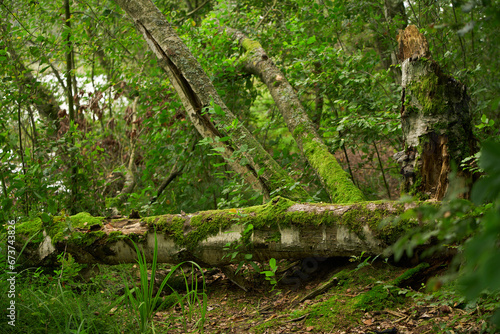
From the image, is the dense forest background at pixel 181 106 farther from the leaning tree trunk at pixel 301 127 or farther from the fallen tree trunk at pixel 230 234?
the fallen tree trunk at pixel 230 234

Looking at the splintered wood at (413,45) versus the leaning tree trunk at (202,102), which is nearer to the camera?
the splintered wood at (413,45)

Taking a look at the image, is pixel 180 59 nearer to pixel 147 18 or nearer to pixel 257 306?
pixel 147 18

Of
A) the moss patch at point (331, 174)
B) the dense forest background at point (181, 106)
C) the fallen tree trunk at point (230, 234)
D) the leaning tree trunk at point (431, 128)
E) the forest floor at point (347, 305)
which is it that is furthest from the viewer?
the dense forest background at point (181, 106)

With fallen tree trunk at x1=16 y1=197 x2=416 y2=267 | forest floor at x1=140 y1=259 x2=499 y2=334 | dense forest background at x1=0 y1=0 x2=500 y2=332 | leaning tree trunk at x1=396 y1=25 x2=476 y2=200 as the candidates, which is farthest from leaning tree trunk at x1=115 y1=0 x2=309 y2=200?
leaning tree trunk at x1=396 y1=25 x2=476 y2=200

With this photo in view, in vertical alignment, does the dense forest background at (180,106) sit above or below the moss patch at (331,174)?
above

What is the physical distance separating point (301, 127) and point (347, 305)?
8.01 feet

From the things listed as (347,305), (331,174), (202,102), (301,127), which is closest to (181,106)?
(202,102)

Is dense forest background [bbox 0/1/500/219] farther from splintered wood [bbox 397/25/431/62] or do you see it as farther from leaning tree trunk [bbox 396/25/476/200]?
splintered wood [bbox 397/25/431/62]

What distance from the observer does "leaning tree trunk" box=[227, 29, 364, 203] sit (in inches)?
148

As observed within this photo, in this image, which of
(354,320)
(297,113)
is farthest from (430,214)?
(297,113)

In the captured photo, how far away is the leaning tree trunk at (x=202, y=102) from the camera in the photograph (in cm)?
367

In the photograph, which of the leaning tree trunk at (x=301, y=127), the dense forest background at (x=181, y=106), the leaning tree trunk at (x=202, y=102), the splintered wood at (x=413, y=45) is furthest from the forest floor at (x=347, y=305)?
the splintered wood at (x=413, y=45)

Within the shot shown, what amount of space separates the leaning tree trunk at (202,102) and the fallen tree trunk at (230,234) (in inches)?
20.8

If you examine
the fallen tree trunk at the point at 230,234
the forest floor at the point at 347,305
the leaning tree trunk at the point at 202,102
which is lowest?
the forest floor at the point at 347,305
